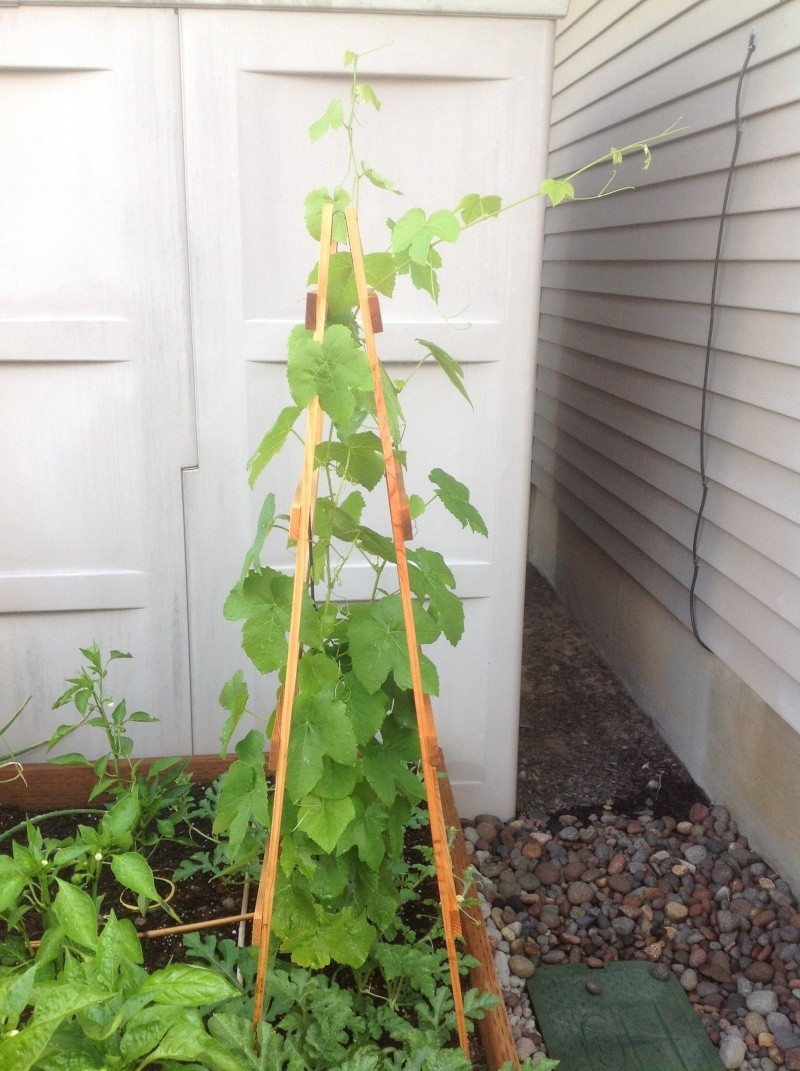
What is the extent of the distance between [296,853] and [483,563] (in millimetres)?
1030

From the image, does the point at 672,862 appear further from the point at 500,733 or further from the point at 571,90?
the point at 571,90

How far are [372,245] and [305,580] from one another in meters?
1.05

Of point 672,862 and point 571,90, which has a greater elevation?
point 571,90

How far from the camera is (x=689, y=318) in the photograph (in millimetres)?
2873

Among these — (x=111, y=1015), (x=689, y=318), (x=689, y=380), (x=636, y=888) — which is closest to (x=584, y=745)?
(x=636, y=888)

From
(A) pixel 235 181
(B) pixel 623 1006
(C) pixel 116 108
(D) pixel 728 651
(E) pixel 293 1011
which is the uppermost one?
(C) pixel 116 108

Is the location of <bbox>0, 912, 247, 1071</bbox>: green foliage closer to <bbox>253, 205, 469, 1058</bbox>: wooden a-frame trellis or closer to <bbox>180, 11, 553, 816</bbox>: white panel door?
<bbox>253, 205, 469, 1058</bbox>: wooden a-frame trellis

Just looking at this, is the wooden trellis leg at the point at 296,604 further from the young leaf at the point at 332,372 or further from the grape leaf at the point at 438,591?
the grape leaf at the point at 438,591

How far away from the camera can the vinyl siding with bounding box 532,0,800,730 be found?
231 centimetres

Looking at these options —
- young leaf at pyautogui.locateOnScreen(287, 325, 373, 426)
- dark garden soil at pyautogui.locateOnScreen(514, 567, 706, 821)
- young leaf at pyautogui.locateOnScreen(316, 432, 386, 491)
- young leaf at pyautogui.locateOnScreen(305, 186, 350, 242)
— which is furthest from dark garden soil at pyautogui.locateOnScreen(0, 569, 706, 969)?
young leaf at pyautogui.locateOnScreen(305, 186, 350, 242)

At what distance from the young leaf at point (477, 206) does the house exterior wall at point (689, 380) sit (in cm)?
114

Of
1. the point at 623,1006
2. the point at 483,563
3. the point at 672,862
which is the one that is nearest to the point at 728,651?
the point at 672,862

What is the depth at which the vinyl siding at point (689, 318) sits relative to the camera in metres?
2.31

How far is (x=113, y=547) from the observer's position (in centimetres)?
221
